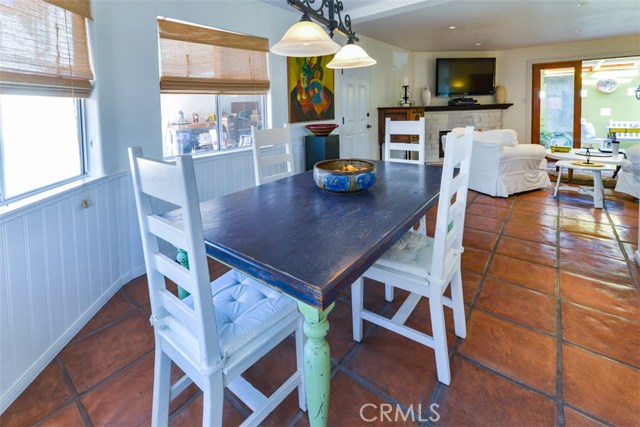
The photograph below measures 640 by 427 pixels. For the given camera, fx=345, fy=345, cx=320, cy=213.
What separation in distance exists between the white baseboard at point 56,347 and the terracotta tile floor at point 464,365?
31 millimetres

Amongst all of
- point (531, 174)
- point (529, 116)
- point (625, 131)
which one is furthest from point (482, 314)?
point (625, 131)

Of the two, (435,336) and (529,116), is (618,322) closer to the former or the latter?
(435,336)

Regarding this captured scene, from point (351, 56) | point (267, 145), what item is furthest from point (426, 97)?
point (267, 145)

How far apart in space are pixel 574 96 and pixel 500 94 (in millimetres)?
1342

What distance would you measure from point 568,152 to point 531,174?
3.21 feet

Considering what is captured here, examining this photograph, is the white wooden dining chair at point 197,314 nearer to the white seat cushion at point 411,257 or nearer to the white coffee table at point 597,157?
the white seat cushion at point 411,257

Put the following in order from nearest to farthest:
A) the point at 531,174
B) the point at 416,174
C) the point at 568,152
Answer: the point at 416,174 → the point at 531,174 → the point at 568,152

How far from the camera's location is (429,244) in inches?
68.8

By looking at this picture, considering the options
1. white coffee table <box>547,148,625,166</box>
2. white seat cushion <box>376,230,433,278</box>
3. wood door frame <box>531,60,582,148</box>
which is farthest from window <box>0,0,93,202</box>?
wood door frame <box>531,60,582,148</box>

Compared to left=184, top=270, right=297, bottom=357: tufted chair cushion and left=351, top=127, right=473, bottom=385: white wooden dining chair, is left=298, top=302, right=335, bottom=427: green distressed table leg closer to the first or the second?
left=184, top=270, right=297, bottom=357: tufted chair cushion

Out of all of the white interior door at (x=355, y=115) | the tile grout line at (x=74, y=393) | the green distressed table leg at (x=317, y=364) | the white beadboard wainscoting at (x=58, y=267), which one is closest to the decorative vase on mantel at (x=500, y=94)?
the white interior door at (x=355, y=115)

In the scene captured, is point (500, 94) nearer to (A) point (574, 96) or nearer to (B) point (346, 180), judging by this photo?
(A) point (574, 96)

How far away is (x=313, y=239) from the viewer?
3.78 ft

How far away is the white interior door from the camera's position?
5066 mm
